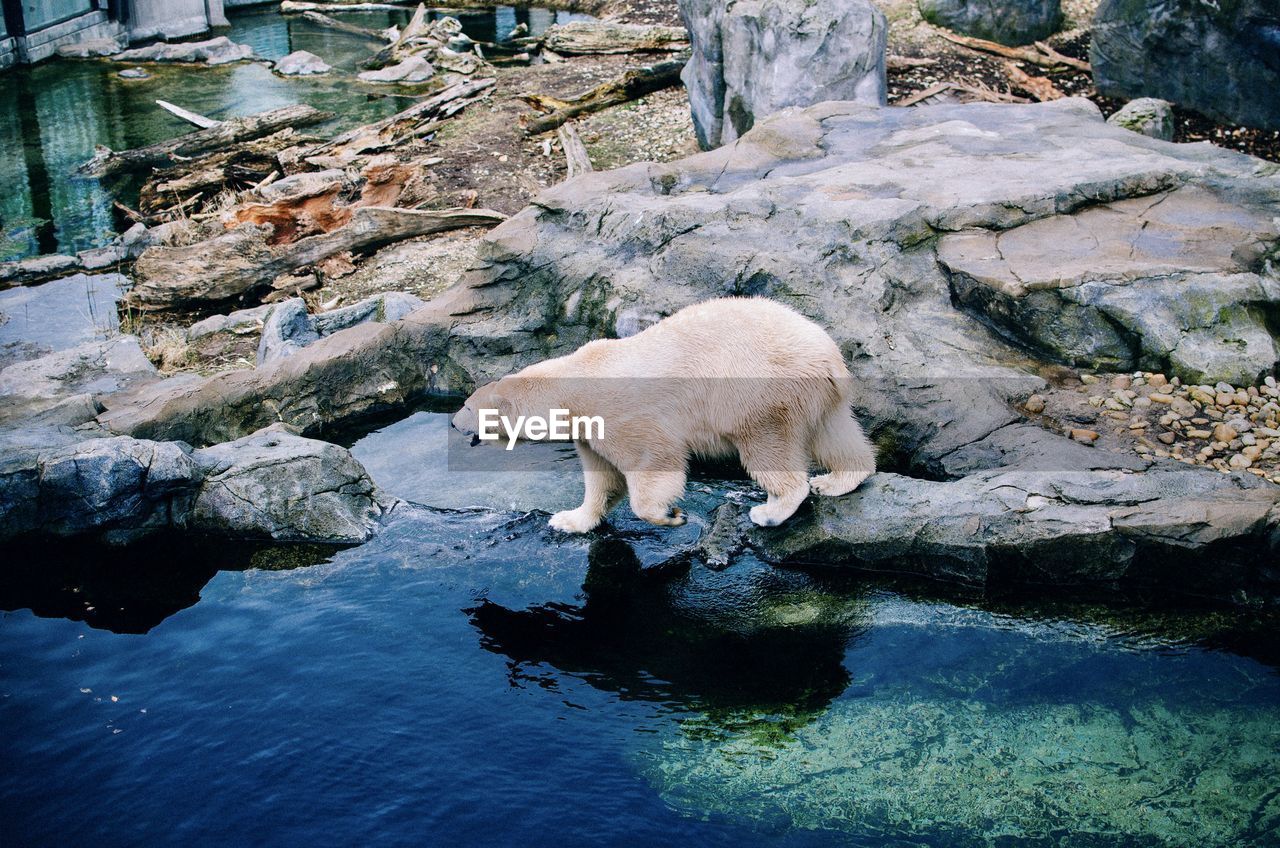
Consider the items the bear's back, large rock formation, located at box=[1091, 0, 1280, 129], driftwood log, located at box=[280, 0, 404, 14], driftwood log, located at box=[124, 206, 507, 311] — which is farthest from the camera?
driftwood log, located at box=[280, 0, 404, 14]

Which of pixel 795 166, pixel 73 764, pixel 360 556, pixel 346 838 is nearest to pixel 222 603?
pixel 360 556

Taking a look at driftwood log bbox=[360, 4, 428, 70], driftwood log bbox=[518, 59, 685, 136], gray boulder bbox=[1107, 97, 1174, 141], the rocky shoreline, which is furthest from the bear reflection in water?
driftwood log bbox=[360, 4, 428, 70]

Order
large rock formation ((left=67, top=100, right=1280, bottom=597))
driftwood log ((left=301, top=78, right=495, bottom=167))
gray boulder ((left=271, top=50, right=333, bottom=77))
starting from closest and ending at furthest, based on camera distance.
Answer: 1. large rock formation ((left=67, top=100, right=1280, bottom=597))
2. driftwood log ((left=301, top=78, right=495, bottom=167))
3. gray boulder ((left=271, top=50, right=333, bottom=77))

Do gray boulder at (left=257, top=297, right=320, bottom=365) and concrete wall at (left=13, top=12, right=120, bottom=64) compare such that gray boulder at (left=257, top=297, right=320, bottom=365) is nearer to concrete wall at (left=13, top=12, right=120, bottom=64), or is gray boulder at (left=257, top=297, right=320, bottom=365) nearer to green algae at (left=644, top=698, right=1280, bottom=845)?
green algae at (left=644, top=698, right=1280, bottom=845)

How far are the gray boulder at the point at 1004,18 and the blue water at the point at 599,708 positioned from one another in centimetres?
1219

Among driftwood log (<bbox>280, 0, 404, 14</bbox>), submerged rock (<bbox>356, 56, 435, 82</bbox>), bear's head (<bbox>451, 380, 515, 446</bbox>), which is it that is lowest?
bear's head (<bbox>451, 380, 515, 446</bbox>)

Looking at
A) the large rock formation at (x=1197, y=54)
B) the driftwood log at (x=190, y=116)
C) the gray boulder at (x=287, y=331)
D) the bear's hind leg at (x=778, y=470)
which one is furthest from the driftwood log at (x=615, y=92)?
the bear's hind leg at (x=778, y=470)

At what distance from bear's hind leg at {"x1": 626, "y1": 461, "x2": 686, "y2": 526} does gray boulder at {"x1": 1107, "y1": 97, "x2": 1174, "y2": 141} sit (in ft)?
27.1

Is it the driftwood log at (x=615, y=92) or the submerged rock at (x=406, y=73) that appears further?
the submerged rock at (x=406, y=73)

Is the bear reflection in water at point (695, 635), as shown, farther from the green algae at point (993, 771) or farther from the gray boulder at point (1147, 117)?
the gray boulder at point (1147, 117)

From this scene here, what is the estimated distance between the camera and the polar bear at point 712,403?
5.57 metres

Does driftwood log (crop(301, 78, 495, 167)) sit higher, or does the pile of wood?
driftwood log (crop(301, 78, 495, 167))

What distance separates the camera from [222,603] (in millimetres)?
5832

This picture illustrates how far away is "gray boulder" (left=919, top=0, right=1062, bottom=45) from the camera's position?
1479 cm
